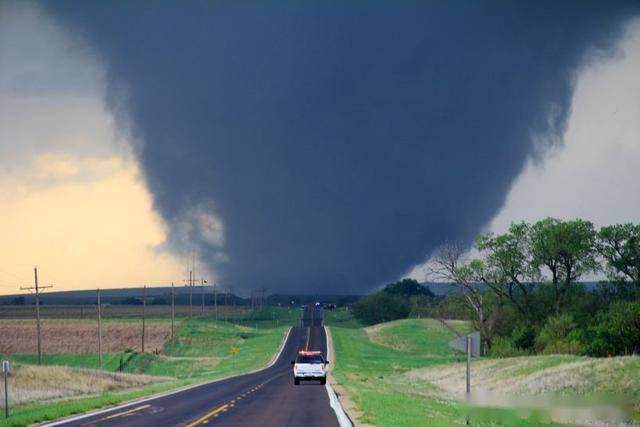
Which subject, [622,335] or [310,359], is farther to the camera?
[622,335]

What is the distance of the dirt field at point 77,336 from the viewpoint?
14450 cm

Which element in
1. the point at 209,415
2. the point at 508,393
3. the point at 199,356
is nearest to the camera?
the point at 209,415

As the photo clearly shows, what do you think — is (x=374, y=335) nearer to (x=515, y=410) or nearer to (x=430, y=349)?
(x=430, y=349)

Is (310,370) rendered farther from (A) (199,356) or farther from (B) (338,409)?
(A) (199,356)

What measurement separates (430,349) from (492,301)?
28.2 m

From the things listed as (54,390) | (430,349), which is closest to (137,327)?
(430,349)

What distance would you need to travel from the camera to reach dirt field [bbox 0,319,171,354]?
474 feet

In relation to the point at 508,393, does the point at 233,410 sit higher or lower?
lower

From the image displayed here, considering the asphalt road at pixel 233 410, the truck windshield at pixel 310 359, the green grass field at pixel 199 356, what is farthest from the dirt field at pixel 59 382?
the truck windshield at pixel 310 359

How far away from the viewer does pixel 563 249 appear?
11056cm

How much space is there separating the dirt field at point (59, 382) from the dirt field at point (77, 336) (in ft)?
233

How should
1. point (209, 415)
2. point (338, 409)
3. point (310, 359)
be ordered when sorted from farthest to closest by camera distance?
point (310, 359) → point (338, 409) → point (209, 415)

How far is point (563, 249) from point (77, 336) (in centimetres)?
9276

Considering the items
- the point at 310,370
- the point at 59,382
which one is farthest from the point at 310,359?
the point at 59,382
